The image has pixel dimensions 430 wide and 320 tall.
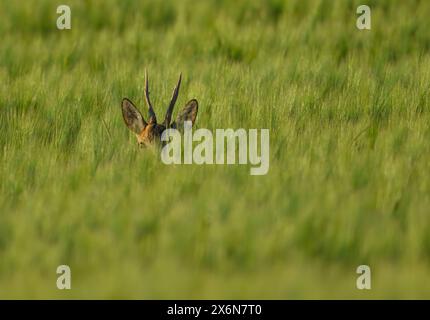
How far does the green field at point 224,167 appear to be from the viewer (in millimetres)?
5801

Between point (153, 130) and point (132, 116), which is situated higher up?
point (132, 116)

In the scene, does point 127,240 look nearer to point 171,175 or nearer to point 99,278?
point 99,278

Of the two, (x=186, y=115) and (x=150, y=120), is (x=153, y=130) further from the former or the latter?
(x=186, y=115)

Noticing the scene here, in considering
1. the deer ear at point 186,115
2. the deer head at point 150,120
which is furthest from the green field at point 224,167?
the deer ear at point 186,115

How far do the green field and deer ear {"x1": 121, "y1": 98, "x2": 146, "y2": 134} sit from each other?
0.17 meters

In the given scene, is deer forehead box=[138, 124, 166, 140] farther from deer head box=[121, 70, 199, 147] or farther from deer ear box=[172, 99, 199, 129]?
deer ear box=[172, 99, 199, 129]

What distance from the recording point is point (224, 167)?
692 centimetres

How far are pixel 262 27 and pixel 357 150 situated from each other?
3.44 metres

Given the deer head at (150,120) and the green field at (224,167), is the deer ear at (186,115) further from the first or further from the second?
the green field at (224,167)

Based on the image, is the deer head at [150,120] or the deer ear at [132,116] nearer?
the deer head at [150,120]

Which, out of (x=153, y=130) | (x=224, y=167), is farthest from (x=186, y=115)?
(x=224, y=167)

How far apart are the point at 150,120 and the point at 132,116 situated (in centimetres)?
18
